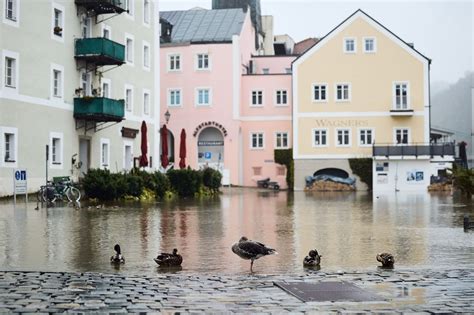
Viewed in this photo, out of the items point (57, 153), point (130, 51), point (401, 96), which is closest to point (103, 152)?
point (57, 153)

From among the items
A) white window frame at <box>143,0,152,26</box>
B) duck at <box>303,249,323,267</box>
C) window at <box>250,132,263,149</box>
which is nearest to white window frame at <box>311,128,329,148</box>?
window at <box>250,132,263,149</box>

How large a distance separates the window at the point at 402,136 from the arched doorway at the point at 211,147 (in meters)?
15.4

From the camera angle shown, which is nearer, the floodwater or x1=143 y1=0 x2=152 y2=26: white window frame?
the floodwater

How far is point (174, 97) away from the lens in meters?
68.1

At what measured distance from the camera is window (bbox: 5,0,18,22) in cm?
3488

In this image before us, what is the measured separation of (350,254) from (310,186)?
162 feet

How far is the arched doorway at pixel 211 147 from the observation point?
6812cm

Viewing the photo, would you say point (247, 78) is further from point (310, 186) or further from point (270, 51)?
point (270, 51)

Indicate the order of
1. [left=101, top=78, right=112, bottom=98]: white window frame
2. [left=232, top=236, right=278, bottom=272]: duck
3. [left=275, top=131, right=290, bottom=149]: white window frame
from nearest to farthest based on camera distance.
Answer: [left=232, top=236, right=278, bottom=272]: duck < [left=101, top=78, right=112, bottom=98]: white window frame < [left=275, top=131, right=290, bottom=149]: white window frame

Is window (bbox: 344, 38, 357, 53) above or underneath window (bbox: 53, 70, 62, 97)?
above

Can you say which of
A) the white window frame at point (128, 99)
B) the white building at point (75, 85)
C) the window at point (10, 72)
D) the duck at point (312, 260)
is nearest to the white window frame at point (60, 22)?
the white building at point (75, 85)

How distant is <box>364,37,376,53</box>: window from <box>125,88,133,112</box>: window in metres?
23.7

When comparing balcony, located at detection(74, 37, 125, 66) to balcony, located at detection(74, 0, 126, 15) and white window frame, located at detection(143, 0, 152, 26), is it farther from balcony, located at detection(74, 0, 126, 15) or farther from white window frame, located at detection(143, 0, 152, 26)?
white window frame, located at detection(143, 0, 152, 26)

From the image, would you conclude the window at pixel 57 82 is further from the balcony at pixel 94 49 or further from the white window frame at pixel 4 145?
→ the white window frame at pixel 4 145
